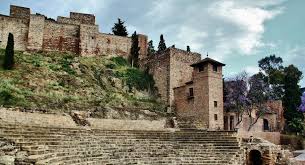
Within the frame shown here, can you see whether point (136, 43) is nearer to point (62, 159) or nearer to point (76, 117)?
point (76, 117)

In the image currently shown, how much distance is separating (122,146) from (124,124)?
6.37m

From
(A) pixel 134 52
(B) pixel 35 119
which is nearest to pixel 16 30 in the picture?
(A) pixel 134 52

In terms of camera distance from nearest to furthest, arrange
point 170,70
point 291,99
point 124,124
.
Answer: point 124,124 → point 170,70 → point 291,99

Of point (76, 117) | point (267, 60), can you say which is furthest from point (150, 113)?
point (267, 60)

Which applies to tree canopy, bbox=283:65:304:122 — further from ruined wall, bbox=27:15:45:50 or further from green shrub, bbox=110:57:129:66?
ruined wall, bbox=27:15:45:50

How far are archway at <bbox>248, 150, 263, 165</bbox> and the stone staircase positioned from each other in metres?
1.93

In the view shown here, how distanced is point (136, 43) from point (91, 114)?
16015 mm

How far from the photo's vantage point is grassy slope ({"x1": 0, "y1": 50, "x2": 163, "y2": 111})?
82.4ft

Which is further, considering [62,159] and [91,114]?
[91,114]

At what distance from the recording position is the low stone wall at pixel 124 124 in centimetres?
2400

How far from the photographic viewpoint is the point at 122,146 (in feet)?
63.7

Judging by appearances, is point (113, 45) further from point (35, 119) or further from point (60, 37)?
point (35, 119)

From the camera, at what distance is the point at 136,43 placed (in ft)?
131

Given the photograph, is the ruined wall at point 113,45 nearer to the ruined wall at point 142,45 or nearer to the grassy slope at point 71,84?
the grassy slope at point 71,84
